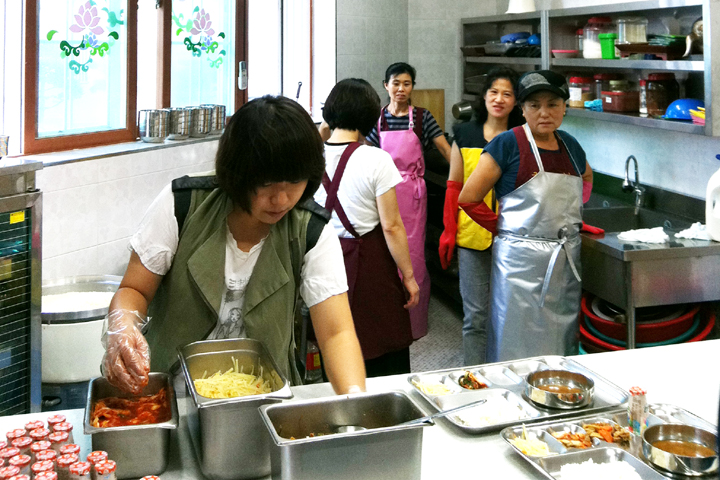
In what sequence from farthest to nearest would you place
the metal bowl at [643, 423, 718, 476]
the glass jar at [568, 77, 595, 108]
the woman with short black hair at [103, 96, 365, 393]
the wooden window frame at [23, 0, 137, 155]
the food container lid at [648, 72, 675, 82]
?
1. the glass jar at [568, 77, 595, 108]
2. the food container lid at [648, 72, 675, 82]
3. the wooden window frame at [23, 0, 137, 155]
4. the woman with short black hair at [103, 96, 365, 393]
5. the metal bowl at [643, 423, 718, 476]

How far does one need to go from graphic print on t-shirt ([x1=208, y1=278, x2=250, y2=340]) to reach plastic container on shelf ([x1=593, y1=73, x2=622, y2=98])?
9.80 feet

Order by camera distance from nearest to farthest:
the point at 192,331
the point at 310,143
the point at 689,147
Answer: the point at 310,143, the point at 192,331, the point at 689,147

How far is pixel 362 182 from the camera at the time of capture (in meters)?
3.36

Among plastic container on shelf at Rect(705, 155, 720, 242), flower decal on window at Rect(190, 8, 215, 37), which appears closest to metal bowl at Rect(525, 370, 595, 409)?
plastic container on shelf at Rect(705, 155, 720, 242)

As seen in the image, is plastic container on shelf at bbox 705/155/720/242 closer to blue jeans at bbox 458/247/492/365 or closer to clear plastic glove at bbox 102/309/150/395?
blue jeans at bbox 458/247/492/365

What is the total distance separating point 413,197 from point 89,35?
214 cm

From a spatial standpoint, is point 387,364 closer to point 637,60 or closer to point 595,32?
point 637,60

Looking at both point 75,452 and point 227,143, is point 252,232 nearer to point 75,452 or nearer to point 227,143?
point 227,143

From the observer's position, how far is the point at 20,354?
2.85 meters

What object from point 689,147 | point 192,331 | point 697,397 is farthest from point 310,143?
point 689,147

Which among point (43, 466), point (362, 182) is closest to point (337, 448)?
point (43, 466)

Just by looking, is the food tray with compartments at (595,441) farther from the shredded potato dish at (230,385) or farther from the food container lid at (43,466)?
the food container lid at (43,466)

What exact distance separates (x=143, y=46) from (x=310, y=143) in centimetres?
306

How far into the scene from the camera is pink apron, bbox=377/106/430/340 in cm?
489
